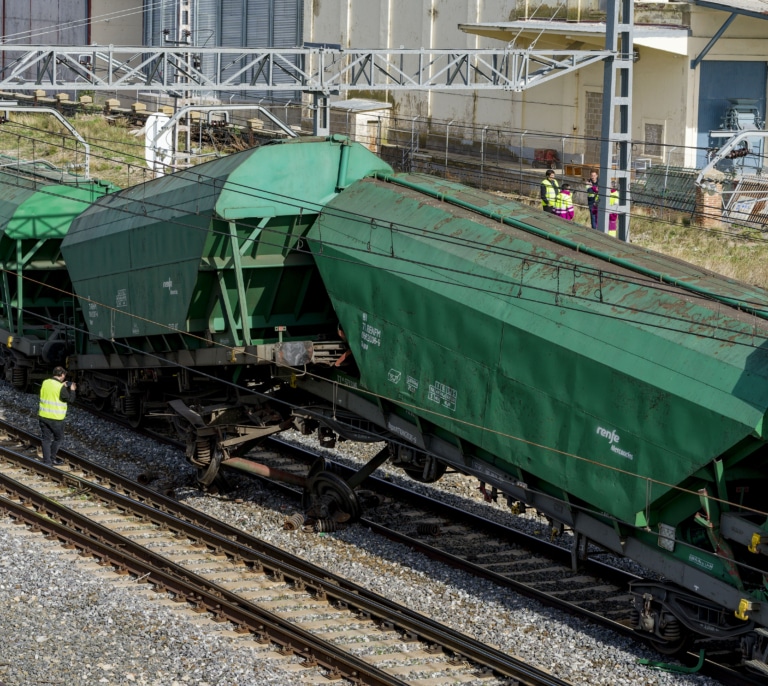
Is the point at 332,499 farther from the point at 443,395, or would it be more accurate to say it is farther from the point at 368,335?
the point at 443,395

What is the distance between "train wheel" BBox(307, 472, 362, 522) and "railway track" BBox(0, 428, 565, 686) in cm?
115

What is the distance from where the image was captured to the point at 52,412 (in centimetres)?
1766

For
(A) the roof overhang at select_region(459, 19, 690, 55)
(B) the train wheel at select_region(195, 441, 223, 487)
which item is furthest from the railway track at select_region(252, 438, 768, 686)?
(A) the roof overhang at select_region(459, 19, 690, 55)

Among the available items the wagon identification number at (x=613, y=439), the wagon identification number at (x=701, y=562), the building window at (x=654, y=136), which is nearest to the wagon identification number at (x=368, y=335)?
the wagon identification number at (x=613, y=439)

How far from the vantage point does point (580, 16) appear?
3281 cm

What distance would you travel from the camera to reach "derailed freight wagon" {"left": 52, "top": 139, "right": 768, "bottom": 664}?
10688mm

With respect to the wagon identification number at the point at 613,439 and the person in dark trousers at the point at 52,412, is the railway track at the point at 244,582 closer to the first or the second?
the person in dark trousers at the point at 52,412

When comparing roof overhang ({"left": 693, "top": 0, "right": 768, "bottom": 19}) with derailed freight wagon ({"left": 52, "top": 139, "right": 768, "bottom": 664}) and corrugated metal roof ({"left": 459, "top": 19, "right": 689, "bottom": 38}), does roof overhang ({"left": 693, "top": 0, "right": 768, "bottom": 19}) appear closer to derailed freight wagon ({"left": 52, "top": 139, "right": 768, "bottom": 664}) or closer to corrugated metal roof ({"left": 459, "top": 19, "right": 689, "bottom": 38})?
corrugated metal roof ({"left": 459, "top": 19, "right": 689, "bottom": 38})

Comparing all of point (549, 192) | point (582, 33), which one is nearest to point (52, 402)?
point (549, 192)

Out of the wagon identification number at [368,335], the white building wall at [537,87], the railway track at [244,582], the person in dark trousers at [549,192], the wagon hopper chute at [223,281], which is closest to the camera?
the railway track at [244,582]

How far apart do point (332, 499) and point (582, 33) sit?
1784cm

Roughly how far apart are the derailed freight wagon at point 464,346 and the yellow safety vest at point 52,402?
45.4 inches

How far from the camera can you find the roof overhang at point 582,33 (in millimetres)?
29319

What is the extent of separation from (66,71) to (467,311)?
42864mm
